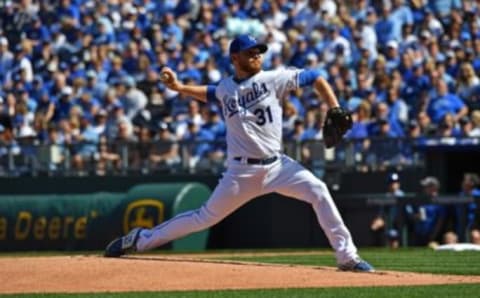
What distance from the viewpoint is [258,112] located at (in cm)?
1123

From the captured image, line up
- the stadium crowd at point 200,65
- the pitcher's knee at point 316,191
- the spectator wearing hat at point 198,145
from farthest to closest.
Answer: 1. the stadium crowd at point 200,65
2. the spectator wearing hat at point 198,145
3. the pitcher's knee at point 316,191

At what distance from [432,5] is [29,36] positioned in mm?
7153

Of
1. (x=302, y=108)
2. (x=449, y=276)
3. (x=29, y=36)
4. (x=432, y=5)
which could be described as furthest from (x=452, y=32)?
(x=449, y=276)

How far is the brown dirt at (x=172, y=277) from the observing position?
10586mm

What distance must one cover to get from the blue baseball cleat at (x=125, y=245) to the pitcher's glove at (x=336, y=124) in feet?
6.35

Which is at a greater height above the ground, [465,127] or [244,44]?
[244,44]

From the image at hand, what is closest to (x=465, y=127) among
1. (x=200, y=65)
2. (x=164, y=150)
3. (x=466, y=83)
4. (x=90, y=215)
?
(x=466, y=83)

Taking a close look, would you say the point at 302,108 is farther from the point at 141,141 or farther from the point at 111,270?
the point at 111,270

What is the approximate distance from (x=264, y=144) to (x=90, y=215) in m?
9.07

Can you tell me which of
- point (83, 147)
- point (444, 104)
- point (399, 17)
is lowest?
point (83, 147)

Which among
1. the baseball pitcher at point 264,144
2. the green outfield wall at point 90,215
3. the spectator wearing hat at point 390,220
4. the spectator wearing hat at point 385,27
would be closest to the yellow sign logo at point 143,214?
the green outfield wall at point 90,215

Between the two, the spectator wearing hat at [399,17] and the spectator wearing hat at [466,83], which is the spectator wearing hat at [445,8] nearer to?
the spectator wearing hat at [399,17]

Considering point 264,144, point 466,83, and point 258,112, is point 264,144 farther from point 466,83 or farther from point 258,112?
point 466,83

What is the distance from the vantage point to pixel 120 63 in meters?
23.0
